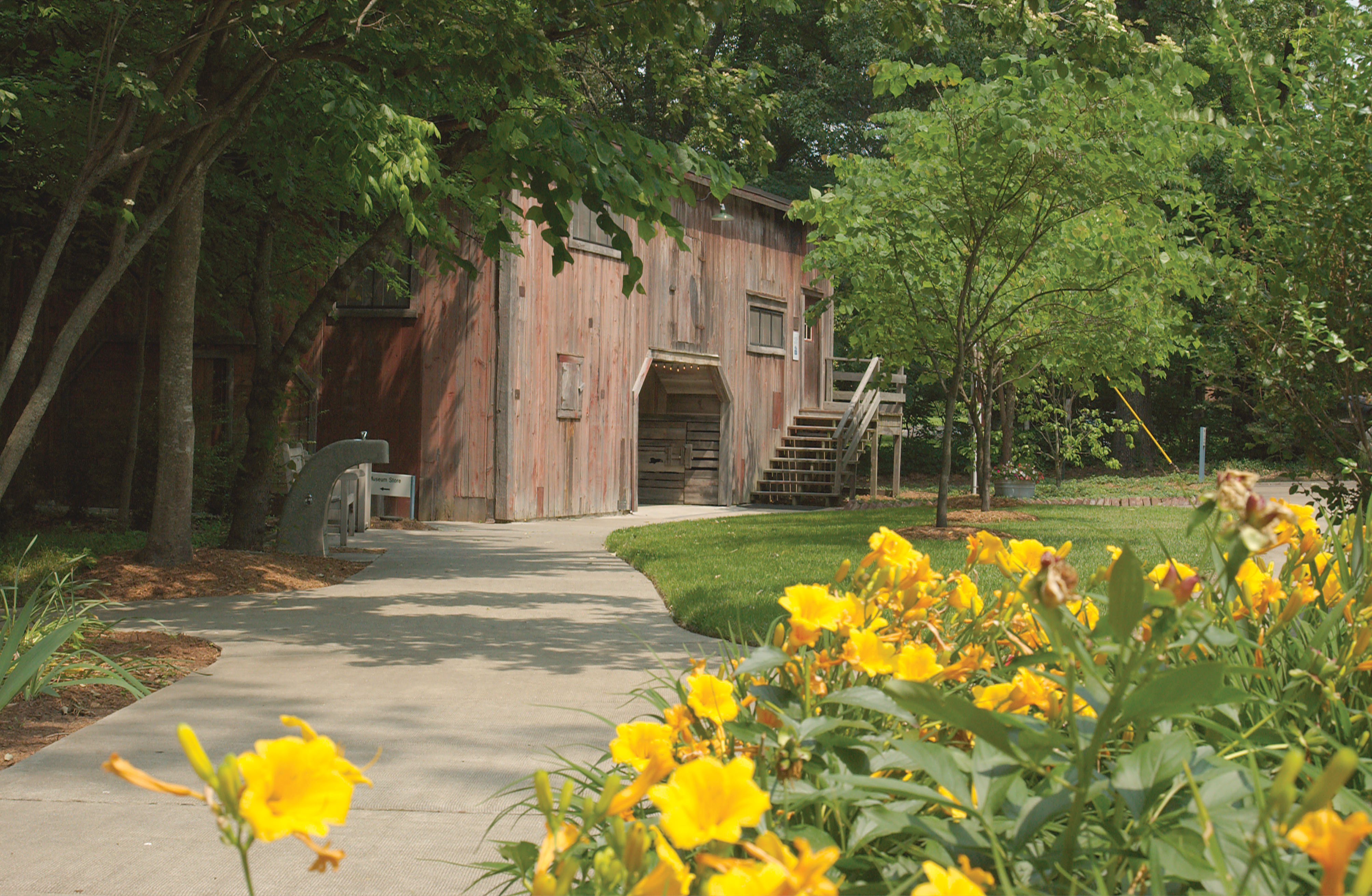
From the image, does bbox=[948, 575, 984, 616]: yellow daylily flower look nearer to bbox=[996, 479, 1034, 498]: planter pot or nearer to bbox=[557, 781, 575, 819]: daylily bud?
bbox=[557, 781, 575, 819]: daylily bud

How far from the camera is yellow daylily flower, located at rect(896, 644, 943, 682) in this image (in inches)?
56.8

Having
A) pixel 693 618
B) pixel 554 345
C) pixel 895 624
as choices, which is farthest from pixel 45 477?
pixel 895 624

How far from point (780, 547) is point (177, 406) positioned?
5.10m

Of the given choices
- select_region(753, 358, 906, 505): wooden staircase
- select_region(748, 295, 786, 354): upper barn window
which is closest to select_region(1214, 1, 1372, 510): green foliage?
select_region(753, 358, 906, 505): wooden staircase

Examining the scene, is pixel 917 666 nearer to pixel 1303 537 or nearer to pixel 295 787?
pixel 295 787

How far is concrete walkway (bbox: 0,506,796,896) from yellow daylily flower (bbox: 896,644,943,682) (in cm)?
110

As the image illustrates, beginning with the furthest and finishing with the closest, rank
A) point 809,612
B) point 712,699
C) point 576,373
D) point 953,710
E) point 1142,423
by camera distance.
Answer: point 1142,423, point 576,373, point 809,612, point 712,699, point 953,710

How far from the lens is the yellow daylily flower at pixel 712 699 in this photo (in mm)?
1387

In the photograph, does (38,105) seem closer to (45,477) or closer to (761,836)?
(45,477)

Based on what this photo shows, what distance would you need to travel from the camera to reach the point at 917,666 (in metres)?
1.46

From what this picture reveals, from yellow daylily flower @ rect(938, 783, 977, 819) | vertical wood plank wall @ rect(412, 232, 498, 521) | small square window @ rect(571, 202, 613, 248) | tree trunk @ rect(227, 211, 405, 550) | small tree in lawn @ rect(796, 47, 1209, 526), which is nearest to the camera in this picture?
yellow daylily flower @ rect(938, 783, 977, 819)

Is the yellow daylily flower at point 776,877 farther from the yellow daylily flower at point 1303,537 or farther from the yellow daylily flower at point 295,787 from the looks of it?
the yellow daylily flower at point 1303,537

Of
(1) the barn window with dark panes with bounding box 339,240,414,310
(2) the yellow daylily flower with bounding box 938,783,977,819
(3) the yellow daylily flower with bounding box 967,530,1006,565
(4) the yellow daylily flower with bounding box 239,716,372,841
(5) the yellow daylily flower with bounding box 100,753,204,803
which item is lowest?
(2) the yellow daylily flower with bounding box 938,783,977,819

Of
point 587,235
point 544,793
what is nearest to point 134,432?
point 587,235
